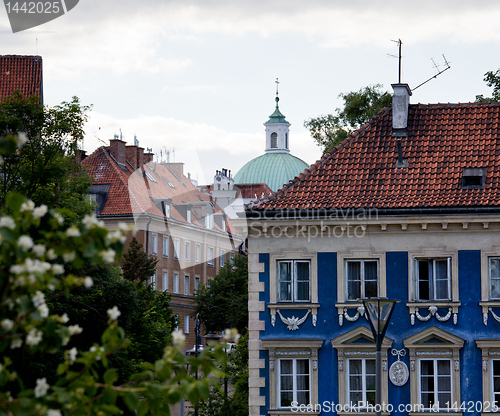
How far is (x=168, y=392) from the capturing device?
8594mm

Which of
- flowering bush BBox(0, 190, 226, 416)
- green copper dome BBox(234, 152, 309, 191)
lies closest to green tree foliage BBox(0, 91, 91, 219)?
flowering bush BBox(0, 190, 226, 416)

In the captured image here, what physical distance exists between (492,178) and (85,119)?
634 inches

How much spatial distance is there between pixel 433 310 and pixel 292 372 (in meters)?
4.28

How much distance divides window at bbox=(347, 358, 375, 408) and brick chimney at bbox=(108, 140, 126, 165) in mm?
51217

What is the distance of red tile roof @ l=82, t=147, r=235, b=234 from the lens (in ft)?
234

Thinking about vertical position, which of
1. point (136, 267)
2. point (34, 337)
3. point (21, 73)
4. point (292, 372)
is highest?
point (21, 73)

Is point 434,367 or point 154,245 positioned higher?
point 154,245

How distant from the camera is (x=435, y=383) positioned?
26.3 metres

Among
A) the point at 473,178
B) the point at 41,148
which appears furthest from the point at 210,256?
the point at 473,178

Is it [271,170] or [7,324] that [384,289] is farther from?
[271,170]

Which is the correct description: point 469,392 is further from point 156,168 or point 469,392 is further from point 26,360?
point 156,168

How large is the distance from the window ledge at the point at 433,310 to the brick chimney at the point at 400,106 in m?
5.91

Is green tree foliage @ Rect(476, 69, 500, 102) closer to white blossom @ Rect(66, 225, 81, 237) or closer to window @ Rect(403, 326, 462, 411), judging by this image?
window @ Rect(403, 326, 462, 411)

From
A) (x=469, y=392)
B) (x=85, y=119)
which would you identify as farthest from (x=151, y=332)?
(x=469, y=392)
